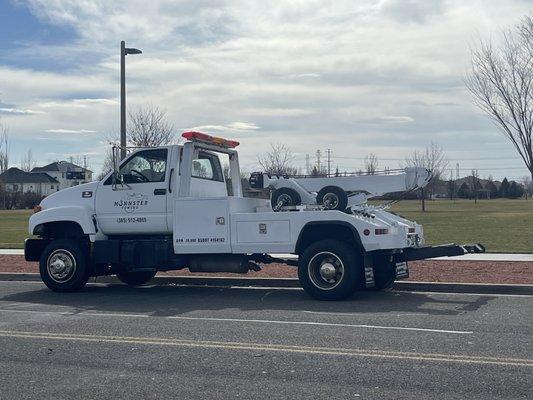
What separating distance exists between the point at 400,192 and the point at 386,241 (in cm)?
175

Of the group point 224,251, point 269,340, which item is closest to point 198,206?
point 224,251

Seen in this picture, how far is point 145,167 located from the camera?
13328 millimetres

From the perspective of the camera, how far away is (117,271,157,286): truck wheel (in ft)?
48.2

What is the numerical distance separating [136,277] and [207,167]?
2.61 meters

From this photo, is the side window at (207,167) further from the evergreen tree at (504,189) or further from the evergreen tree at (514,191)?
the evergreen tree at (504,189)

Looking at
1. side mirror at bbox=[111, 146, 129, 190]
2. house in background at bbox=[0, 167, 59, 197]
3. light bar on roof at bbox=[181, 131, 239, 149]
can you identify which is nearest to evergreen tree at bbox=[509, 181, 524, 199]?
house in background at bbox=[0, 167, 59, 197]

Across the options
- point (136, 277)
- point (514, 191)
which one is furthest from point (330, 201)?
point (514, 191)

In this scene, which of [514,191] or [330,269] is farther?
[514,191]

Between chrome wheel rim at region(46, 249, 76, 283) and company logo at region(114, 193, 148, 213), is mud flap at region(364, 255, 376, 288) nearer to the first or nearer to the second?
company logo at region(114, 193, 148, 213)

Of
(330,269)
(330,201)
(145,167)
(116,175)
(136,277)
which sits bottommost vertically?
(136,277)

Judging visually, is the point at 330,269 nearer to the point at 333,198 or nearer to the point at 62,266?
the point at 333,198

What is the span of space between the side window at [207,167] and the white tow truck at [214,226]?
0.06 ft

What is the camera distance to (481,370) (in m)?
7.12

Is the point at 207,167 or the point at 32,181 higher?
the point at 32,181
